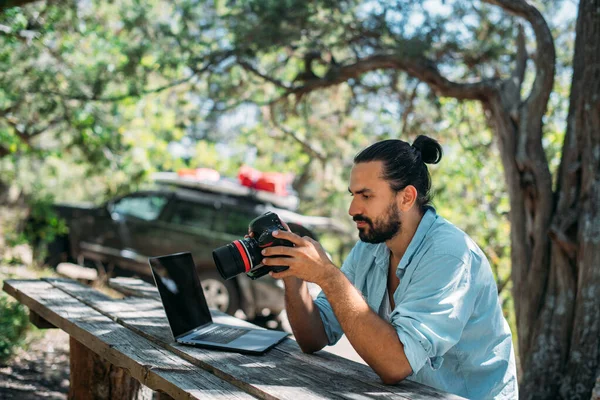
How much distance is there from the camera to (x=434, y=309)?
2.12 meters

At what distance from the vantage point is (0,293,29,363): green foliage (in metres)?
4.85

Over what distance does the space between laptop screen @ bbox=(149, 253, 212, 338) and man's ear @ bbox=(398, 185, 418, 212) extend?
0.98 meters

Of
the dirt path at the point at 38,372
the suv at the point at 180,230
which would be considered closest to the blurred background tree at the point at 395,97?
the suv at the point at 180,230

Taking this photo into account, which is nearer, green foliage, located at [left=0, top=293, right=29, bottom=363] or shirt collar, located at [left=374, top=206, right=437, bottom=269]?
shirt collar, located at [left=374, top=206, right=437, bottom=269]

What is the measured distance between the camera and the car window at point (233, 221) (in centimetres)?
851

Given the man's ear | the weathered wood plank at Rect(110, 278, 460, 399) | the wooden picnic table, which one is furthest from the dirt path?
the man's ear

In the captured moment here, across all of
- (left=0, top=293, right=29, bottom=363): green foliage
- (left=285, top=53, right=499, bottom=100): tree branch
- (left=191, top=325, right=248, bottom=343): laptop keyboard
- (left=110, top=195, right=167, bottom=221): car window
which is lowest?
(left=0, top=293, right=29, bottom=363): green foliage

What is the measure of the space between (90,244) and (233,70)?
11.7ft

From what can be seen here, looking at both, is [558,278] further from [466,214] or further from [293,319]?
[466,214]

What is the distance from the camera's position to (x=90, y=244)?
900 cm

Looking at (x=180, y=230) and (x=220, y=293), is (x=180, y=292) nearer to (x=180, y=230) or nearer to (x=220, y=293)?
(x=220, y=293)

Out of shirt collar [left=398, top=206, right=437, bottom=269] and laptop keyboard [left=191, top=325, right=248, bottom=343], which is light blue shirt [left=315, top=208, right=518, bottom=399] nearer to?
shirt collar [left=398, top=206, right=437, bottom=269]

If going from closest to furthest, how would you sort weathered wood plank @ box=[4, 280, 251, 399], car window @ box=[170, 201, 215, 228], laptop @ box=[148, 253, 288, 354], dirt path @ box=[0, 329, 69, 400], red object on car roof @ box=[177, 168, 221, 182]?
weathered wood plank @ box=[4, 280, 251, 399] < laptop @ box=[148, 253, 288, 354] < dirt path @ box=[0, 329, 69, 400] < car window @ box=[170, 201, 215, 228] < red object on car roof @ box=[177, 168, 221, 182]

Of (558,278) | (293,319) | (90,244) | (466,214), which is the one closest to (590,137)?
(558,278)
